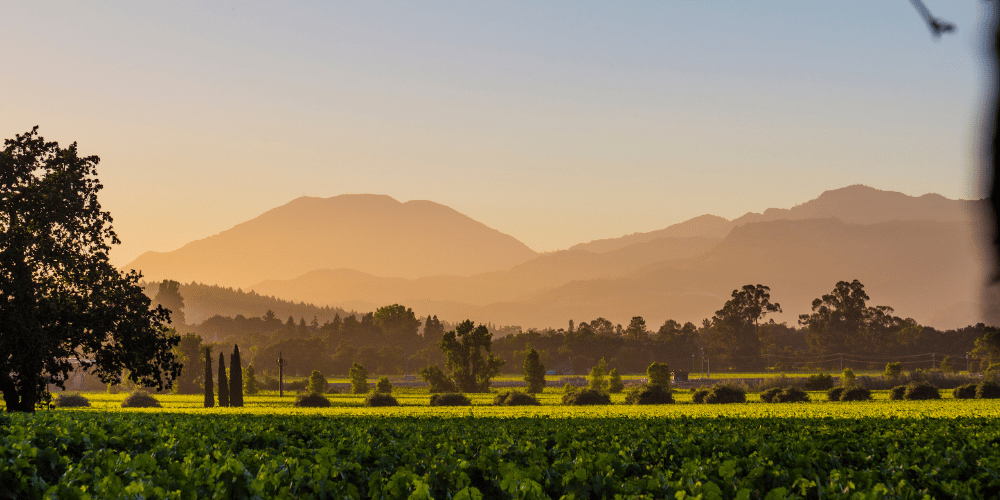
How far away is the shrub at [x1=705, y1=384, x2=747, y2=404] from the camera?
71.8 meters

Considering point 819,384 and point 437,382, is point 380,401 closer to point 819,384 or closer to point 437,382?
point 437,382

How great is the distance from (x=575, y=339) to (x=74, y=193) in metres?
145

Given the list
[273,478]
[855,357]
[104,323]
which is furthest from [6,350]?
[855,357]

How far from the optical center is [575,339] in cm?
17525

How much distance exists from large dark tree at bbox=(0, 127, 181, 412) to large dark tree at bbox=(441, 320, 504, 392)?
66.0m

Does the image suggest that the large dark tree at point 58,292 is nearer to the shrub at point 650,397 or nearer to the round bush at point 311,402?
the round bush at point 311,402

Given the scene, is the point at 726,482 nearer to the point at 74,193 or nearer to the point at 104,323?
the point at 104,323

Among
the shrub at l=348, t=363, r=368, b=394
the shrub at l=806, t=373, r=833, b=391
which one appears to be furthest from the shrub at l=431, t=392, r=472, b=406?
the shrub at l=806, t=373, r=833, b=391

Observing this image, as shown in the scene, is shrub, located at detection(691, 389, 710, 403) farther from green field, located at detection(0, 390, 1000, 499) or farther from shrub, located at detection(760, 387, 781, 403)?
green field, located at detection(0, 390, 1000, 499)

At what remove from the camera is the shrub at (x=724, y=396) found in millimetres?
71812

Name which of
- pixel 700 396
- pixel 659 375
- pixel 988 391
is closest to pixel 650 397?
pixel 700 396

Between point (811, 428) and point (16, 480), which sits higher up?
point (16, 480)

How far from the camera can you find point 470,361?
4183 inches

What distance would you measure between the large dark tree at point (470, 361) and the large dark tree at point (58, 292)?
6596cm
